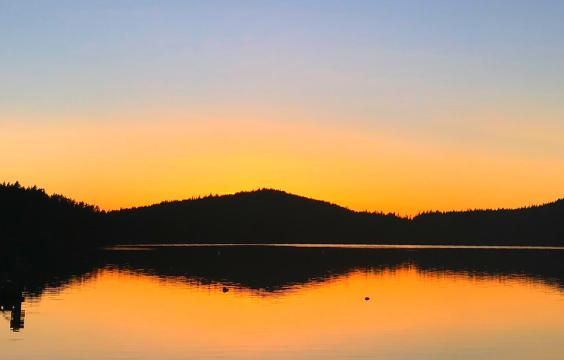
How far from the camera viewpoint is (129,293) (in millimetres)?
81312

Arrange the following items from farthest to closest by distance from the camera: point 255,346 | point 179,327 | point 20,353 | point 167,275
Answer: point 167,275
point 179,327
point 255,346
point 20,353

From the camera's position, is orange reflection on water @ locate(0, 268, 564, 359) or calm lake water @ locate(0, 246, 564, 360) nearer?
calm lake water @ locate(0, 246, 564, 360)

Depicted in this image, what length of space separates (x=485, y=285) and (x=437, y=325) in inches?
1704

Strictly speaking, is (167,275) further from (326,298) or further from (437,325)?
(437,325)

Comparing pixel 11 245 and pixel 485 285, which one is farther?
pixel 11 245

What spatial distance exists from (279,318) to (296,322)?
309 centimetres

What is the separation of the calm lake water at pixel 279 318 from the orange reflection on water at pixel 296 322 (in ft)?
0.31

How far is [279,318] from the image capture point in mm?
60125

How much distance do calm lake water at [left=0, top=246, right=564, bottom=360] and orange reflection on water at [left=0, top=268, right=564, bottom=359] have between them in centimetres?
9

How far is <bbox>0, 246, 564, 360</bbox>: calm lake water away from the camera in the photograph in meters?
44.6

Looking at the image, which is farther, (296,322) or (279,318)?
(279,318)

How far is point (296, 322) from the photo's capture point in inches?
2258

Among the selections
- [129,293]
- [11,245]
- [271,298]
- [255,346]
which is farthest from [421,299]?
[11,245]

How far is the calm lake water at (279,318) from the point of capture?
4459 centimetres
